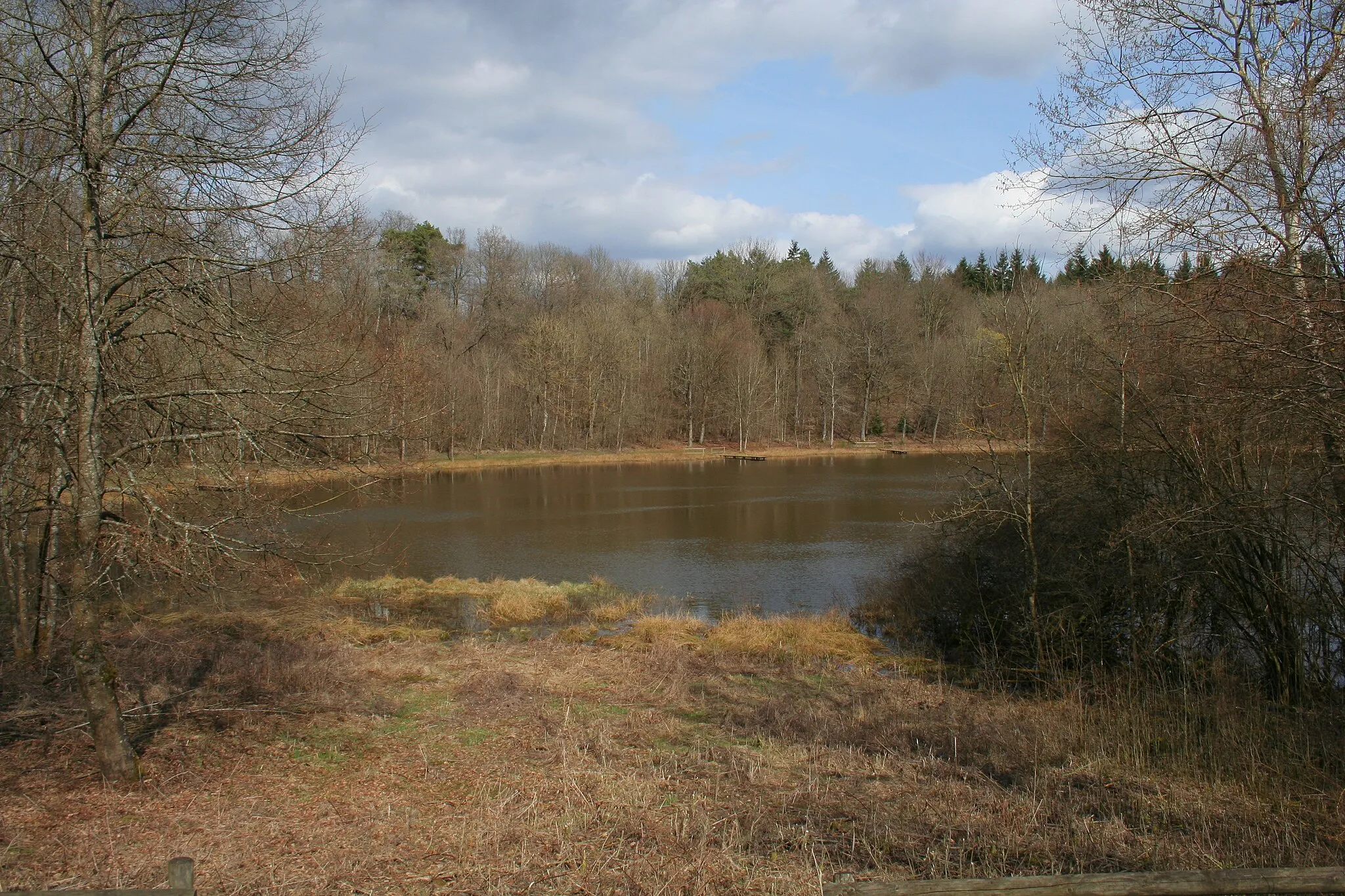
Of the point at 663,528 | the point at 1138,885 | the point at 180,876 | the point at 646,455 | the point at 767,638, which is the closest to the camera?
the point at 180,876

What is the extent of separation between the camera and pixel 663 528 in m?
27.5

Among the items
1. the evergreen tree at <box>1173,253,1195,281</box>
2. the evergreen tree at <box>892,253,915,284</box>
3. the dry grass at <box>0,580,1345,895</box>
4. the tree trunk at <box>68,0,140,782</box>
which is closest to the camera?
the dry grass at <box>0,580,1345,895</box>

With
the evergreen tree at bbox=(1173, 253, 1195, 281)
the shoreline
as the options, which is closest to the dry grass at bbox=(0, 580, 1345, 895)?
the evergreen tree at bbox=(1173, 253, 1195, 281)

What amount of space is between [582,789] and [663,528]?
21316 mm

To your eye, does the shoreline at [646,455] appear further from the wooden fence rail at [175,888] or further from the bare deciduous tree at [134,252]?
the wooden fence rail at [175,888]

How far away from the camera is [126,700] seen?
7.25 meters

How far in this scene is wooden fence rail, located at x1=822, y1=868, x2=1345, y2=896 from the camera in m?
3.08

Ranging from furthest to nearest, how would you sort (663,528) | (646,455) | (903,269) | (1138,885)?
(903,269) < (646,455) < (663,528) < (1138,885)

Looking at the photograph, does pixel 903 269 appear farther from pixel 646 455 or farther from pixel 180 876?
pixel 180 876

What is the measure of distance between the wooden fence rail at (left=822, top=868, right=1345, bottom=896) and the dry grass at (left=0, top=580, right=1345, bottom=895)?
1583 millimetres

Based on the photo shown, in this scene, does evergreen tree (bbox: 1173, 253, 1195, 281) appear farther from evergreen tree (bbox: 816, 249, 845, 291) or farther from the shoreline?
evergreen tree (bbox: 816, 249, 845, 291)

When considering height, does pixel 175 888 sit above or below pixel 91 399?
below

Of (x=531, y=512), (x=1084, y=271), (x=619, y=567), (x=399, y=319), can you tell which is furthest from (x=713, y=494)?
(x=1084, y=271)

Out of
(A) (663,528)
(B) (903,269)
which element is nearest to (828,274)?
(B) (903,269)
